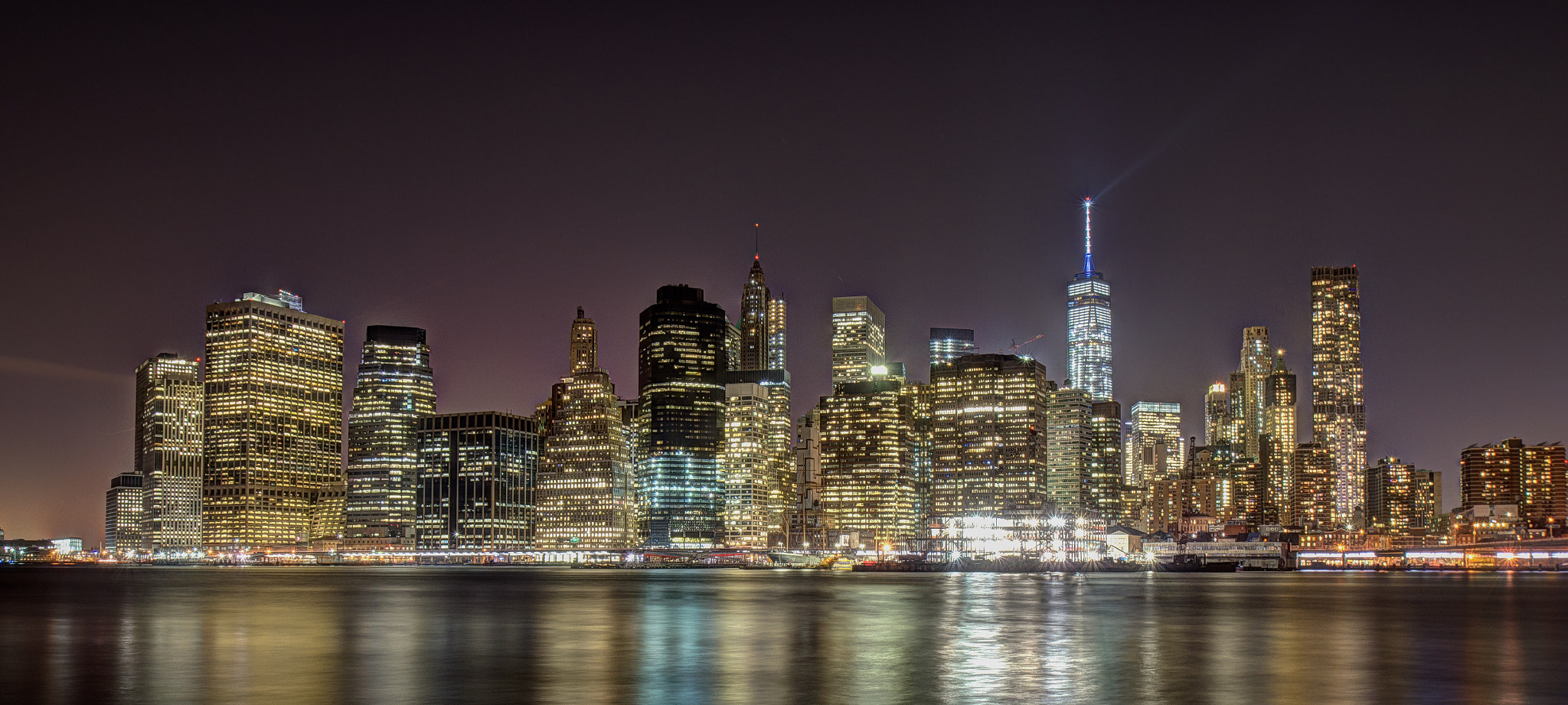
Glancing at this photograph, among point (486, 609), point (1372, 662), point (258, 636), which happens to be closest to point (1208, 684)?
point (1372, 662)

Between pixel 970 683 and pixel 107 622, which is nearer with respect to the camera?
pixel 970 683

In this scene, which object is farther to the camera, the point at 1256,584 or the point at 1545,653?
the point at 1256,584

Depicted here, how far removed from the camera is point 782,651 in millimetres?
66812

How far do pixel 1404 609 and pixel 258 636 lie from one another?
91.9m

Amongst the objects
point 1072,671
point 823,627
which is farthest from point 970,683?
point 823,627

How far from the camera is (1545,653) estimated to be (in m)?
70.8

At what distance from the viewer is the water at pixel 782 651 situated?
5019 centimetres

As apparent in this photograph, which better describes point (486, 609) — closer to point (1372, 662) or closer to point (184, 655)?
point (184, 655)

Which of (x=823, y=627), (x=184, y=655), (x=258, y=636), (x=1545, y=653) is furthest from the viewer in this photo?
(x=823, y=627)

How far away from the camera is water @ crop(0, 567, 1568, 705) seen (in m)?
50.2

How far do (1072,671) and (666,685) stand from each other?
664 inches

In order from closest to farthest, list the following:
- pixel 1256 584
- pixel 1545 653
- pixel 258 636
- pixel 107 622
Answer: pixel 1545 653
pixel 258 636
pixel 107 622
pixel 1256 584

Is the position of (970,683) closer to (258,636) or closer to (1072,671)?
(1072,671)

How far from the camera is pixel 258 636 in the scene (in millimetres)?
76250
